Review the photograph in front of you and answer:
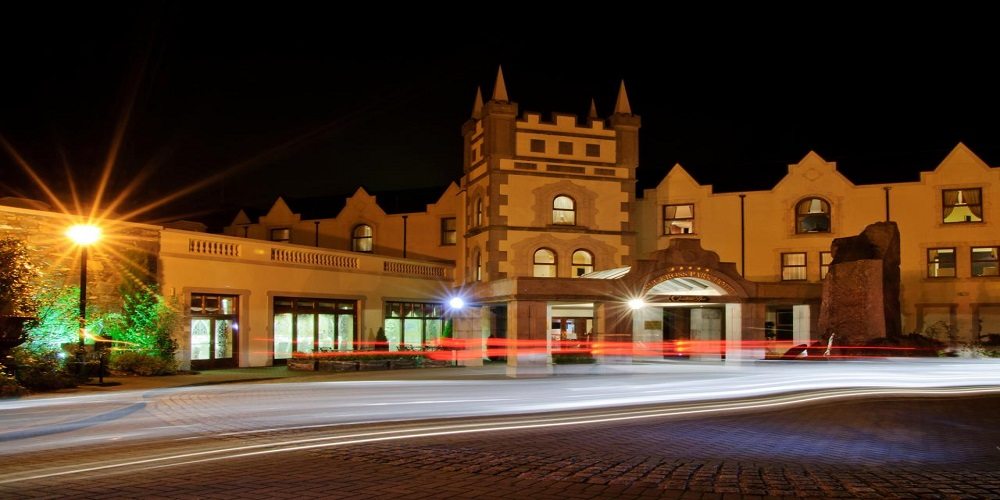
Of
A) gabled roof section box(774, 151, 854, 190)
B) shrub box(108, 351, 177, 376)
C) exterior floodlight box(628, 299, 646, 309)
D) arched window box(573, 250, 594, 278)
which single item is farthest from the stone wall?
gabled roof section box(774, 151, 854, 190)

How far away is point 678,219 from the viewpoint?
4122cm

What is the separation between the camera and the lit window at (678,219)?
41.1 meters

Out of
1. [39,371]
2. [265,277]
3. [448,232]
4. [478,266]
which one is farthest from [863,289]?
[39,371]

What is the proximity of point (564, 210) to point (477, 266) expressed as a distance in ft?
14.9

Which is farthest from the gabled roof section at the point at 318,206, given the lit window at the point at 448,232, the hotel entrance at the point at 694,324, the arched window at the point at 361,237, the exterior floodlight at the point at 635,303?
the exterior floodlight at the point at 635,303

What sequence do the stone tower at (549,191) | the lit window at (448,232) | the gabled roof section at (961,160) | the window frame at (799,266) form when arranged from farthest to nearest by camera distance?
the lit window at (448,232)
the window frame at (799,266)
the gabled roof section at (961,160)
the stone tower at (549,191)

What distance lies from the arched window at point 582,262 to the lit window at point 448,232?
6900mm

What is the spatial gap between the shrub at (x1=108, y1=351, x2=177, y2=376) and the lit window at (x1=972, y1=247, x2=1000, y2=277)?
107 ft

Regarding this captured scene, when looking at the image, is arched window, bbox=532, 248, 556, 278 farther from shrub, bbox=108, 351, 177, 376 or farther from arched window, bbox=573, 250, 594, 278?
shrub, bbox=108, 351, 177, 376

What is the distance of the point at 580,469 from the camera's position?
31.4ft

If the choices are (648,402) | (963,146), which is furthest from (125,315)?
(963,146)

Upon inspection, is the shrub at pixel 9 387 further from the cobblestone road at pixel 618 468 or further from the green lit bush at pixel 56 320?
the cobblestone road at pixel 618 468

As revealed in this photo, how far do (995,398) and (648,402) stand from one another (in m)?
7.69

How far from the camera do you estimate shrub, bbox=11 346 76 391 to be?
21047 millimetres
